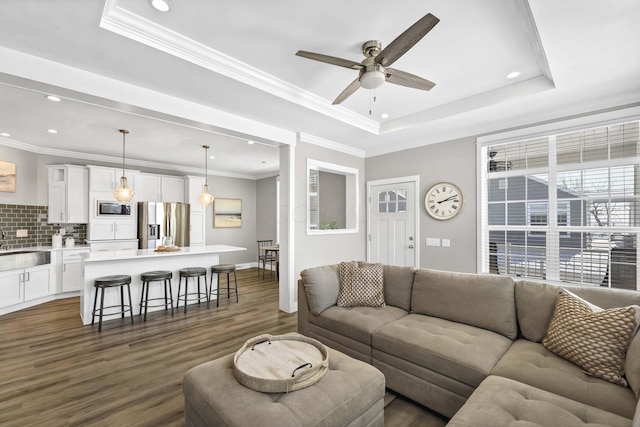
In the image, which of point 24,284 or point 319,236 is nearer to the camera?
point 24,284

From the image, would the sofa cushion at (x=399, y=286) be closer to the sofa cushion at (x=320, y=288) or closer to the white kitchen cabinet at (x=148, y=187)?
the sofa cushion at (x=320, y=288)

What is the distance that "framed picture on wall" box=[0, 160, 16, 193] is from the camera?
485 cm

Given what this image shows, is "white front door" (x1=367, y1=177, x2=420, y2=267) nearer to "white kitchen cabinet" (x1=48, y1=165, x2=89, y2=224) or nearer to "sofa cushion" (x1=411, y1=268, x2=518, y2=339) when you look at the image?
"sofa cushion" (x1=411, y1=268, x2=518, y2=339)

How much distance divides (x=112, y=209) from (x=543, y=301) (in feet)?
22.7

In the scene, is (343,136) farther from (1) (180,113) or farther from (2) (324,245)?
(1) (180,113)

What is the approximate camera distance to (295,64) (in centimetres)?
274

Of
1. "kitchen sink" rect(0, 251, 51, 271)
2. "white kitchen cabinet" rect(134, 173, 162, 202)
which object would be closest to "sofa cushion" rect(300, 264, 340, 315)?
"kitchen sink" rect(0, 251, 51, 271)

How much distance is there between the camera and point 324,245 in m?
4.85

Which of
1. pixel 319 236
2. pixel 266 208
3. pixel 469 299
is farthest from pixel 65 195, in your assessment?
pixel 469 299

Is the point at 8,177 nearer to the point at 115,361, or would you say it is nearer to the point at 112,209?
the point at 112,209

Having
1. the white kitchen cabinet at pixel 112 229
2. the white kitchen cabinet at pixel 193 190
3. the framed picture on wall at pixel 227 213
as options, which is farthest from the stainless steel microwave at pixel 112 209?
the framed picture on wall at pixel 227 213

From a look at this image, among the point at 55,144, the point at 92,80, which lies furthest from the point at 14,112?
the point at 92,80

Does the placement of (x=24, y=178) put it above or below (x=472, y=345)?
above

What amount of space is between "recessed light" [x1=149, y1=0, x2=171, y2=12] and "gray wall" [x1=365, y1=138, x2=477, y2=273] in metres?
3.87
